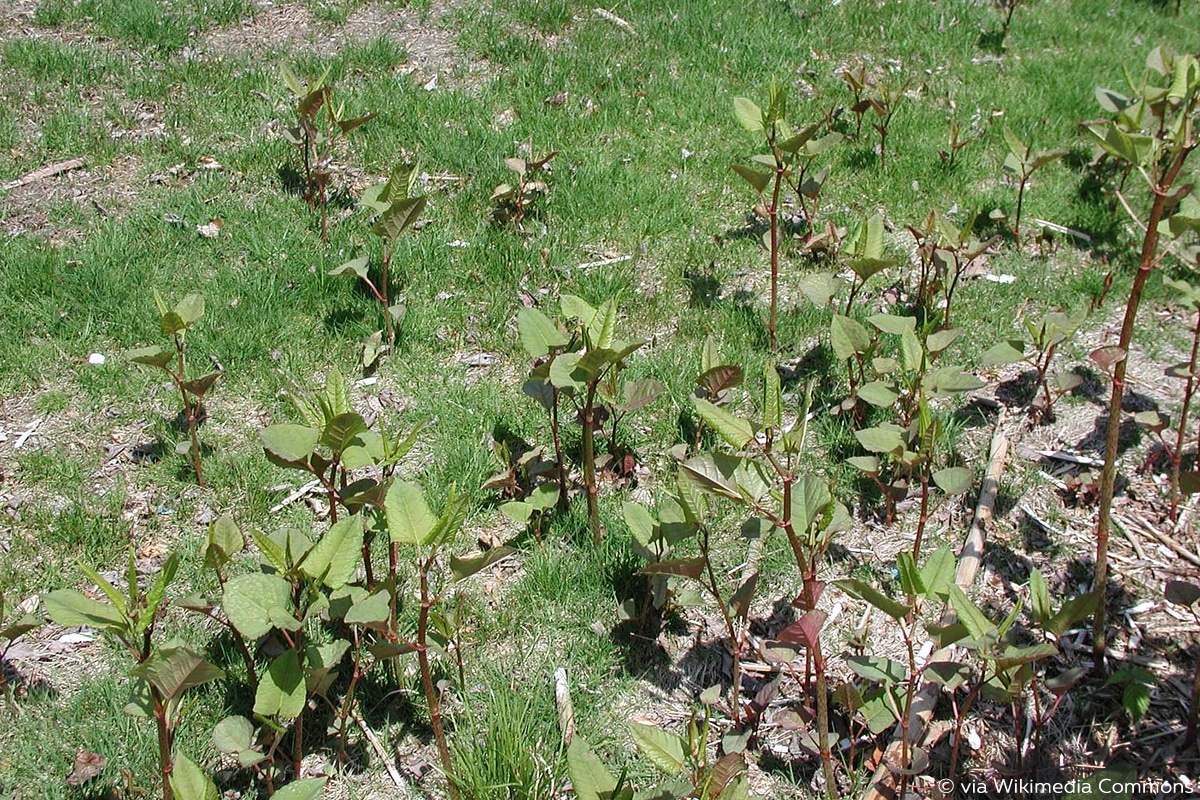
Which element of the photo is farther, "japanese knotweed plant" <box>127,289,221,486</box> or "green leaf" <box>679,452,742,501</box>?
"japanese knotweed plant" <box>127,289,221,486</box>

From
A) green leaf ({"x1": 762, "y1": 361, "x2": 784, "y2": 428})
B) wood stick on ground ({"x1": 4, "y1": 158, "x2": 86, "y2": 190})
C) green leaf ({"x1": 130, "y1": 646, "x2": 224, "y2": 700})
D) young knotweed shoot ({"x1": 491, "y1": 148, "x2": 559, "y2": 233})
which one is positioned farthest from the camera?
wood stick on ground ({"x1": 4, "y1": 158, "x2": 86, "y2": 190})

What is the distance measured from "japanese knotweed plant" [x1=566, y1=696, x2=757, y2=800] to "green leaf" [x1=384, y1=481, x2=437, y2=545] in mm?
636

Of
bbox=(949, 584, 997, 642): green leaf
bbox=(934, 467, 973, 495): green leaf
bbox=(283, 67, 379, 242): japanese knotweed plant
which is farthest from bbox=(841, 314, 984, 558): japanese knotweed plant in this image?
bbox=(283, 67, 379, 242): japanese knotweed plant

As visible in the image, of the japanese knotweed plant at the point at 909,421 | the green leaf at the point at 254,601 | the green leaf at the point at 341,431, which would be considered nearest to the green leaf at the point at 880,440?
the japanese knotweed plant at the point at 909,421

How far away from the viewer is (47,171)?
5.09 meters

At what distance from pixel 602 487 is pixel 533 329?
0.74 m

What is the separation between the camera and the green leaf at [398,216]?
3895mm

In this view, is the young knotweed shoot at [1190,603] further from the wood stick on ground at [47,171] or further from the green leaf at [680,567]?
the wood stick on ground at [47,171]

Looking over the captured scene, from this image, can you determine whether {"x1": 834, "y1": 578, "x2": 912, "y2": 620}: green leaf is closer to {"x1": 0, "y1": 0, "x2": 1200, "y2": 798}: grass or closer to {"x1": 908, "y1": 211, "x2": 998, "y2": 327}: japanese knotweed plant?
{"x1": 0, "y1": 0, "x2": 1200, "y2": 798}: grass

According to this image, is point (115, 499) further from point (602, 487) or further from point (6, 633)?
point (602, 487)

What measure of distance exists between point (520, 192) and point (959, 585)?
2.67m

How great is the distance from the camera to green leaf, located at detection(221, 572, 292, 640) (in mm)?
2533

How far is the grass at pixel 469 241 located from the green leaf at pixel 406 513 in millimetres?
646

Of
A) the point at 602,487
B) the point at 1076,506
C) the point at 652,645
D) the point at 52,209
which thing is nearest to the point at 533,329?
the point at 602,487
